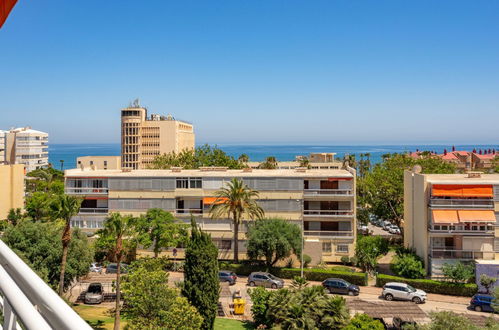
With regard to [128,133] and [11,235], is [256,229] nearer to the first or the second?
[11,235]

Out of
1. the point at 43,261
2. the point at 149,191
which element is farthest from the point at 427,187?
the point at 43,261

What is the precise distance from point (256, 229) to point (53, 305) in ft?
130

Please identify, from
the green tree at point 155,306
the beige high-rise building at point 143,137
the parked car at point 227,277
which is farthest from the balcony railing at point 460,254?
the beige high-rise building at point 143,137

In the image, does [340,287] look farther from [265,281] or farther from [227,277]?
[227,277]

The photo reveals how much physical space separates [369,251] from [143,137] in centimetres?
9947

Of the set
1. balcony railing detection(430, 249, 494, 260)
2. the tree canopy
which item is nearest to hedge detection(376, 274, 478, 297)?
balcony railing detection(430, 249, 494, 260)

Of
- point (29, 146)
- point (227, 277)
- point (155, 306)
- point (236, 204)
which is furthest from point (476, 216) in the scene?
point (29, 146)

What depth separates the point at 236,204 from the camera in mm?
40969

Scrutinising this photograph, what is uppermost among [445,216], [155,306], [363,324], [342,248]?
[445,216]

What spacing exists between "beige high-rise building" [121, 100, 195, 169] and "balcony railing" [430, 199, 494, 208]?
10140 centimetres

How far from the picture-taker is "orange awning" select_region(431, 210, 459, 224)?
121ft

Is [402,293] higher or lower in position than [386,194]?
lower

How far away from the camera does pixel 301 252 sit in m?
39.8

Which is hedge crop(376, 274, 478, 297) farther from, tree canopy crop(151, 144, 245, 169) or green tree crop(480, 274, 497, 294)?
tree canopy crop(151, 144, 245, 169)
